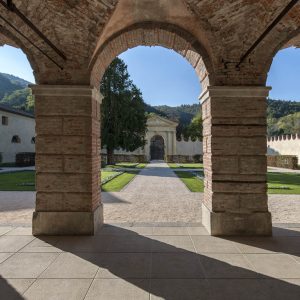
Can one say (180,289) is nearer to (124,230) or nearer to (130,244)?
(130,244)

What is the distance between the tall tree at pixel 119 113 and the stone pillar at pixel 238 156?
Result: 24946 millimetres

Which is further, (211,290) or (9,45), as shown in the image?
(9,45)

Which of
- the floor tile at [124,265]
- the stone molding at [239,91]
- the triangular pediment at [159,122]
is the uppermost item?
the triangular pediment at [159,122]

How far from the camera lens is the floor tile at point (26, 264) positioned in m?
4.18

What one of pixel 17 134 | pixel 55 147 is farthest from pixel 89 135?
pixel 17 134

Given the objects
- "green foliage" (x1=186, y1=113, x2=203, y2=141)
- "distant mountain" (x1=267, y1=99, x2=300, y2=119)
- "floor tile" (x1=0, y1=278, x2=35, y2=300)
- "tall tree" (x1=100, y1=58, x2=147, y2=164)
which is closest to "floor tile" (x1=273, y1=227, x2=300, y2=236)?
"floor tile" (x1=0, y1=278, x2=35, y2=300)

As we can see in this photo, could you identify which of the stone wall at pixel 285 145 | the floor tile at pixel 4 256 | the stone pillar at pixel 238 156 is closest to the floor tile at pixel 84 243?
the floor tile at pixel 4 256

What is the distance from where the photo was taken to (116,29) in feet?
21.2

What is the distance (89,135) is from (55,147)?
811 mm

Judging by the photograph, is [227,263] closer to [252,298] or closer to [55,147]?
[252,298]

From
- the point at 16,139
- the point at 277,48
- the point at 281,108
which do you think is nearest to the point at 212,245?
the point at 277,48

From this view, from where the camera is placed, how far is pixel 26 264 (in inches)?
179

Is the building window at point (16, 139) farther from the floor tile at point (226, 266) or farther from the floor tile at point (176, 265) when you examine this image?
the floor tile at point (226, 266)

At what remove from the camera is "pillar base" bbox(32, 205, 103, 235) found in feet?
20.1
